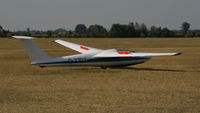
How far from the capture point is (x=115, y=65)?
25.0 m

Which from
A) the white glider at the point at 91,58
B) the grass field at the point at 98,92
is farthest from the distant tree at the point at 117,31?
the grass field at the point at 98,92

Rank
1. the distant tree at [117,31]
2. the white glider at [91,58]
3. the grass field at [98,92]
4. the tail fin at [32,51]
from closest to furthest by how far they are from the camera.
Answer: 1. the grass field at [98,92]
2. the tail fin at [32,51]
3. the white glider at [91,58]
4. the distant tree at [117,31]

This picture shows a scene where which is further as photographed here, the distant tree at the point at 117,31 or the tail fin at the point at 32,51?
the distant tree at the point at 117,31

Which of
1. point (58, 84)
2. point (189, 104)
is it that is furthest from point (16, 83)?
point (189, 104)

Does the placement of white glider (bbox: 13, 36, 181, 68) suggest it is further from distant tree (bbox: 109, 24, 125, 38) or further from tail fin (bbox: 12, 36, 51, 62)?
distant tree (bbox: 109, 24, 125, 38)

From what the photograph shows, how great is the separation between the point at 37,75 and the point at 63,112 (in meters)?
10.1

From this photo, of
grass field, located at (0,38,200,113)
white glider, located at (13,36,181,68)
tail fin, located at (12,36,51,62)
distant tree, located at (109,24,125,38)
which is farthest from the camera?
distant tree, located at (109,24,125,38)

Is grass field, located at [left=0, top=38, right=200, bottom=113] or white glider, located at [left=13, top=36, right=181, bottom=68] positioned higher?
white glider, located at [left=13, top=36, right=181, bottom=68]

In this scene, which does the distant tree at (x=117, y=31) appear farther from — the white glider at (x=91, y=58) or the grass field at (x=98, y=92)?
the grass field at (x=98, y=92)

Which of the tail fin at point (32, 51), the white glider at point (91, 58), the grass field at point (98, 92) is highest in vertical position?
the tail fin at point (32, 51)

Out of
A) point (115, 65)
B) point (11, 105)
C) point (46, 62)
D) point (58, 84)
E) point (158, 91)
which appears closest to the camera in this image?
point (11, 105)

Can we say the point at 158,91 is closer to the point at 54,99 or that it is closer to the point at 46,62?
the point at 54,99

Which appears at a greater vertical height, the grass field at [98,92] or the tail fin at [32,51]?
the tail fin at [32,51]

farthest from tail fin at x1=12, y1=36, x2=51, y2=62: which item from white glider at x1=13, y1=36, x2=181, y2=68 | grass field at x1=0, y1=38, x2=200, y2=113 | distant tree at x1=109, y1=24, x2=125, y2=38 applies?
distant tree at x1=109, y1=24, x2=125, y2=38
